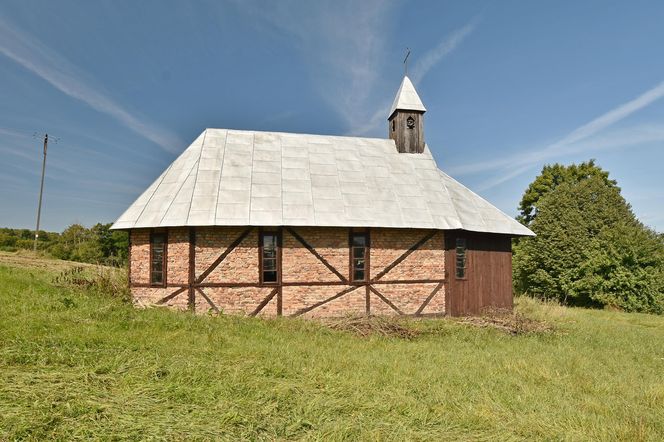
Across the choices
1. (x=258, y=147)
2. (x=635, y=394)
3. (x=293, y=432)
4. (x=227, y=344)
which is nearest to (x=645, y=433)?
(x=635, y=394)

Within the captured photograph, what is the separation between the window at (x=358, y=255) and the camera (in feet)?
40.9

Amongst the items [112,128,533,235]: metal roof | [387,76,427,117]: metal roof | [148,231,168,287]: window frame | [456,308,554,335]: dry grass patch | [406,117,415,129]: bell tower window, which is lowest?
[456,308,554,335]: dry grass patch

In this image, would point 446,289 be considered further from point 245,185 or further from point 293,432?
point 293,432

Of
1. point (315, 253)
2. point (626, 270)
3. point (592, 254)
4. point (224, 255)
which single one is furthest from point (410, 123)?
point (626, 270)

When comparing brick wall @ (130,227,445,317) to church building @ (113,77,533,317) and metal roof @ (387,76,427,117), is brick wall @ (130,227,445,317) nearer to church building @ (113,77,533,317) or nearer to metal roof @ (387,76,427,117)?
church building @ (113,77,533,317)

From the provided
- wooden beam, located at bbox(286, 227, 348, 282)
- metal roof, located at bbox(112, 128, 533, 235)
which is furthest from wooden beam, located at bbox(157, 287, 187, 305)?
wooden beam, located at bbox(286, 227, 348, 282)

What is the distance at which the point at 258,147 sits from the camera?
46.7 feet

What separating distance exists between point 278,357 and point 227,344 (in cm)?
127

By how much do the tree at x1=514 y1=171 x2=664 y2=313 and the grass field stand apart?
11.7m

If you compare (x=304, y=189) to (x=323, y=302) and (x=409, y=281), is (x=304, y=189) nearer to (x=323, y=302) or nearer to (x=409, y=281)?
(x=323, y=302)

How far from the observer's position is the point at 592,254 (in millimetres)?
19750

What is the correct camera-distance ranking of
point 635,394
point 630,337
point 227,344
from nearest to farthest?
point 635,394, point 227,344, point 630,337

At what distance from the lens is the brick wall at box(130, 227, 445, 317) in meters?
11.7

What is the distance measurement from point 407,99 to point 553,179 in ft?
60.3
